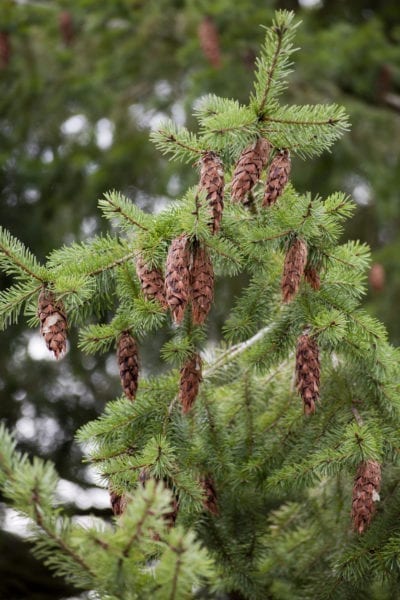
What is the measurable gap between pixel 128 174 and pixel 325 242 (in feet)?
14.0

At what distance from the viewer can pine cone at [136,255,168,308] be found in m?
1.81

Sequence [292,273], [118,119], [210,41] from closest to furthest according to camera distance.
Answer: [292,273], [210,41], [118,119]

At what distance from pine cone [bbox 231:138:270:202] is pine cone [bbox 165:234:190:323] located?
0.55 ft

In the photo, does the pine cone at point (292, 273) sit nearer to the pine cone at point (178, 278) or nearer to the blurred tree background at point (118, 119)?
the pine cone at point (178, 278)

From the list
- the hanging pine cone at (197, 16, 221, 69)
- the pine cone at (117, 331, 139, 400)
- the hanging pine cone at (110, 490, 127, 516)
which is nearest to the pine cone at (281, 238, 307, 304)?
the pine cone at (117, 331, 139, 400)

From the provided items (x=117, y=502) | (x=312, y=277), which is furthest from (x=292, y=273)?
(x=117, y=502)

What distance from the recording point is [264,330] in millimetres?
2188

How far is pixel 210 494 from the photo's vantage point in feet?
7.24

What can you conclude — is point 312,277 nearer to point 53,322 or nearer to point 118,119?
point 53,322

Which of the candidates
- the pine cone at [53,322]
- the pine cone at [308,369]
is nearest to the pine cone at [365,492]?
the pine cone at [308,369]

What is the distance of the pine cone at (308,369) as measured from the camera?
1.85 metres

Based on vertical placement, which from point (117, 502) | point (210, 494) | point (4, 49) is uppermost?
point (4, 49)

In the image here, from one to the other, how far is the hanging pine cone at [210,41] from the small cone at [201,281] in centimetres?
337

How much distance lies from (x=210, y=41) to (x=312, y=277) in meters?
3.34
